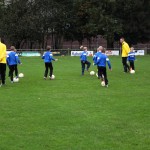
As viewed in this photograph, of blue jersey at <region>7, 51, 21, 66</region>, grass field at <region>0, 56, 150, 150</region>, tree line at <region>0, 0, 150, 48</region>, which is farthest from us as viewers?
tree line at <region>0, 0, 150, 48</region>

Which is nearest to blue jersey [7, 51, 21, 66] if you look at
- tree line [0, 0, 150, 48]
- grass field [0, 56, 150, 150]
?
grass field [0, 56, 150, 150]

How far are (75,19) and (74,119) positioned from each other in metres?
56.9

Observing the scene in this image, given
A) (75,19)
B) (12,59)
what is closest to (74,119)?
(12,59)

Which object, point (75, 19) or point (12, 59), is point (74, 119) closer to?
point (12, 59)

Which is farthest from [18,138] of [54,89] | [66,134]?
[54,89]

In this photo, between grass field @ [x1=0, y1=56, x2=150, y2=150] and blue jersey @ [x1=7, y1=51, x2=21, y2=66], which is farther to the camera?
blue jersey @ [x1=7, y1=51, x2=21, y2=66]

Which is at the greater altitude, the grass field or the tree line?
the tree line

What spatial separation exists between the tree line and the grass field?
46592mm

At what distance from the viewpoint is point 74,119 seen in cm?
1049

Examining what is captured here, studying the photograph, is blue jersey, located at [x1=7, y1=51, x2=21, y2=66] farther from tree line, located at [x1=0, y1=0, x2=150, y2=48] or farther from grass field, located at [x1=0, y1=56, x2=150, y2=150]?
tree line, located at [x1=0, y1=0, x2=150, y2=48]

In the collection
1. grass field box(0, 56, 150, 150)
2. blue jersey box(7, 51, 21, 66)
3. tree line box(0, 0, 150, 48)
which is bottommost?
grass field box(0, 56, 150, 150)

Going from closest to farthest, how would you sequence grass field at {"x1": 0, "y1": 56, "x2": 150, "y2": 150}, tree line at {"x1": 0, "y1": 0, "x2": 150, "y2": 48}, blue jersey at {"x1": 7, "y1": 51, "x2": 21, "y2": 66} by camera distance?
grass field at {"x1": 0, "y1": 56, "x2": 150, "y2": 150} < blue jersey at {"x1": 7, "y1": 51, "x2": 21, "y2": 66} < tree line at {"x1": 0, "y1": 0, "x2": 150, "y2": 48}

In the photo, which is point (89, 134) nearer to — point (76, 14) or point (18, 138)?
point (18, 138)

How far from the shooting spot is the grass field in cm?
811
